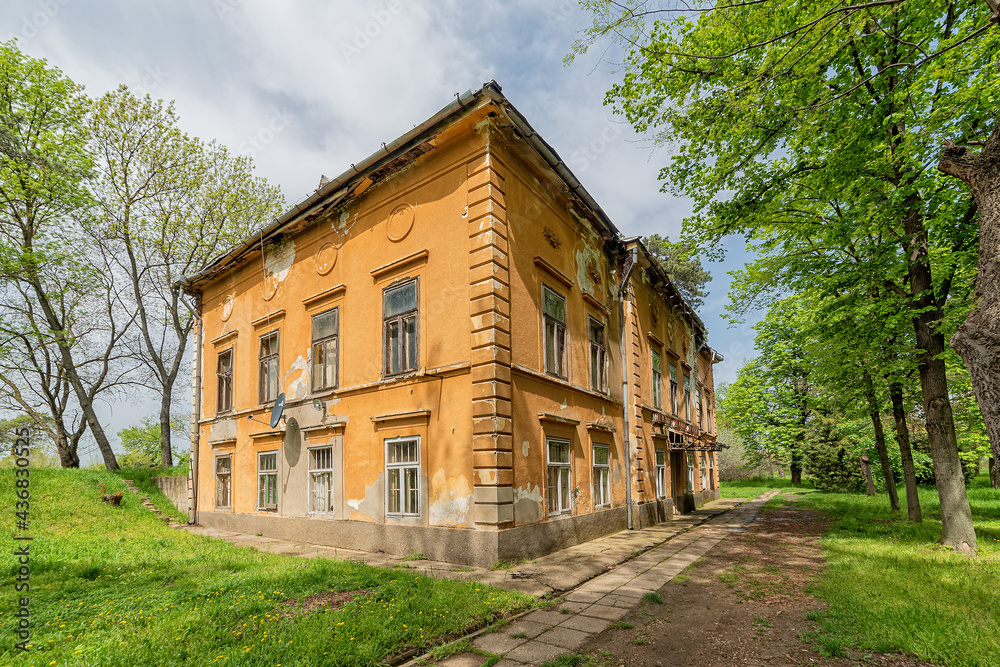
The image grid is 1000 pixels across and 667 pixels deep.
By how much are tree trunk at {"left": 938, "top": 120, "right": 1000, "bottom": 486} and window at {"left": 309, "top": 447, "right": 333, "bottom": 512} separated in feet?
37.9

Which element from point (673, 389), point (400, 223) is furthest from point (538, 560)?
point (673, 389)

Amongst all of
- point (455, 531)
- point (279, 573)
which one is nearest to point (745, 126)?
point (455, 531)

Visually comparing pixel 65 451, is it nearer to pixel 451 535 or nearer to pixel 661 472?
pixel 451 535

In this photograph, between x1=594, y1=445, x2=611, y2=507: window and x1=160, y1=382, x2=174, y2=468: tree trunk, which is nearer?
x1=594, y1=445, x2=611, y2=507: window

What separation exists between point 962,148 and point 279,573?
10175mm

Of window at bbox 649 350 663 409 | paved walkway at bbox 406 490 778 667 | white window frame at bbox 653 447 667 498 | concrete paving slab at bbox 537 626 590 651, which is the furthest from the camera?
window at bbox 649 350 663 409

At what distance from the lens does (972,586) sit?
6773 millimetres

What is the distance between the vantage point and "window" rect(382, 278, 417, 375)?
A: 35.8 ft

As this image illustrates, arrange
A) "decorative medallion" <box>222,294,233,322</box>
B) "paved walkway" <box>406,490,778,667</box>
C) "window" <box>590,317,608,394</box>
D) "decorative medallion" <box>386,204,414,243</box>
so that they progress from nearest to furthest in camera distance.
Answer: "paved walkway" <box>406,490,778,667</box> < "decorative medallion" <box>386,204,414,243</box> < "window" <box>590,317,608,394</box> < "decorative medallion" <box>222,294,233,322</box>

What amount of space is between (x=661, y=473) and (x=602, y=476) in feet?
17.0

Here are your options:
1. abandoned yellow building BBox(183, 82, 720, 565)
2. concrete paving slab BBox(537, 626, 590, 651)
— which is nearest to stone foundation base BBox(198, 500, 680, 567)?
abandoned yellow building BBox(183, 82, 720, 565)

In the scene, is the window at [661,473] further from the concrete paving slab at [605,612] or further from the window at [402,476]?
the concrete paving slab at [605,612]

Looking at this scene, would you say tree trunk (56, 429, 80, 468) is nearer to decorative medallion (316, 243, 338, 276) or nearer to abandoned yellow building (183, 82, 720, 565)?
abandoned yellow building (183, 82, 720, 565)

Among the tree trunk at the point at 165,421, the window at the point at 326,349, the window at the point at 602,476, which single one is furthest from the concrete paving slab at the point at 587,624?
the tree trunk at the point at 165,421
